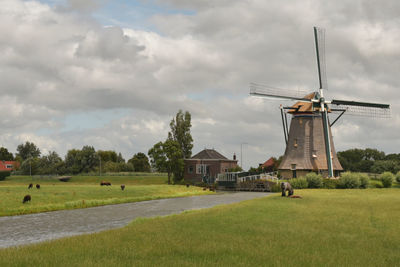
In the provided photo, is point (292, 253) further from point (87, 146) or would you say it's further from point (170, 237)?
point (87, 146)

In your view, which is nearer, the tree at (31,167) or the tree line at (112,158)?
the tree line at (112,158)

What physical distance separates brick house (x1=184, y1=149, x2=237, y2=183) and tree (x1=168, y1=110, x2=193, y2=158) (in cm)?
238

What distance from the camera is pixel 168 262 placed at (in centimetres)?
950

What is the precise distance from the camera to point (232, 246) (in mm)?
11258

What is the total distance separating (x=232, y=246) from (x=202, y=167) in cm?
6615

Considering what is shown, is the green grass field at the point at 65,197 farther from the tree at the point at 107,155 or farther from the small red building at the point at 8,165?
the small red building at the point at 8,165

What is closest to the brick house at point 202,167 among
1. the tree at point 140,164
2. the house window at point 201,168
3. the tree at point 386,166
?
the house window at point 201,168

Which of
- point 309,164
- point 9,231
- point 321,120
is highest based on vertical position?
point 321,120

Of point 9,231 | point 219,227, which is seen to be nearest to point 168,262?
point 219,227

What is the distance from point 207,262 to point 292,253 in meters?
2.55

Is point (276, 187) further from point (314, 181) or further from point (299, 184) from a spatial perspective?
point (314, 181)

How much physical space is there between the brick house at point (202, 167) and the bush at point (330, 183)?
2755cm

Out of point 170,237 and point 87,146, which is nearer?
point 170,237

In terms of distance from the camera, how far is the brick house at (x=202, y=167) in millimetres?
76875
